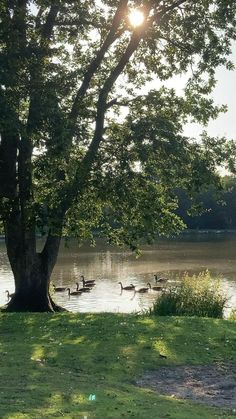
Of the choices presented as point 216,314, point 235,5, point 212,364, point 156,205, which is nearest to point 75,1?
point 235,5

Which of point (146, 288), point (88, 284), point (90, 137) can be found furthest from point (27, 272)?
point (88, 284)

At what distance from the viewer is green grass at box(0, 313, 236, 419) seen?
8.11 metres

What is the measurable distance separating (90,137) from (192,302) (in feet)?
22.7

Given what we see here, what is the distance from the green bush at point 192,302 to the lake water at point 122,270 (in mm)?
6423

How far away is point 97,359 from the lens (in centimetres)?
1210

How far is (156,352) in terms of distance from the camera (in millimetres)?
12773

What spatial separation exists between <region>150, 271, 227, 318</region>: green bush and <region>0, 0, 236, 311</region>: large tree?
7.78 ft

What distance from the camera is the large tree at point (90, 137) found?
57.7 feet

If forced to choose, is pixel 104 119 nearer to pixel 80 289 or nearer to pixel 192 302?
pixel 192 302

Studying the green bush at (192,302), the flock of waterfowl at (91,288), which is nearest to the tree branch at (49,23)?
the green bush at (192,302)

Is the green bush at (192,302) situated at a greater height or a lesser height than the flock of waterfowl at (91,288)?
greater

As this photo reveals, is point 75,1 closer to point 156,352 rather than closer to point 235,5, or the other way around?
point 235,5

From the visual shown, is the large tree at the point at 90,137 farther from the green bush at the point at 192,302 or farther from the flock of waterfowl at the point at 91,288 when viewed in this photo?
the flock of waterfowl at the point at 91,288

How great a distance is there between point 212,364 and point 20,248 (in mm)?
10585
